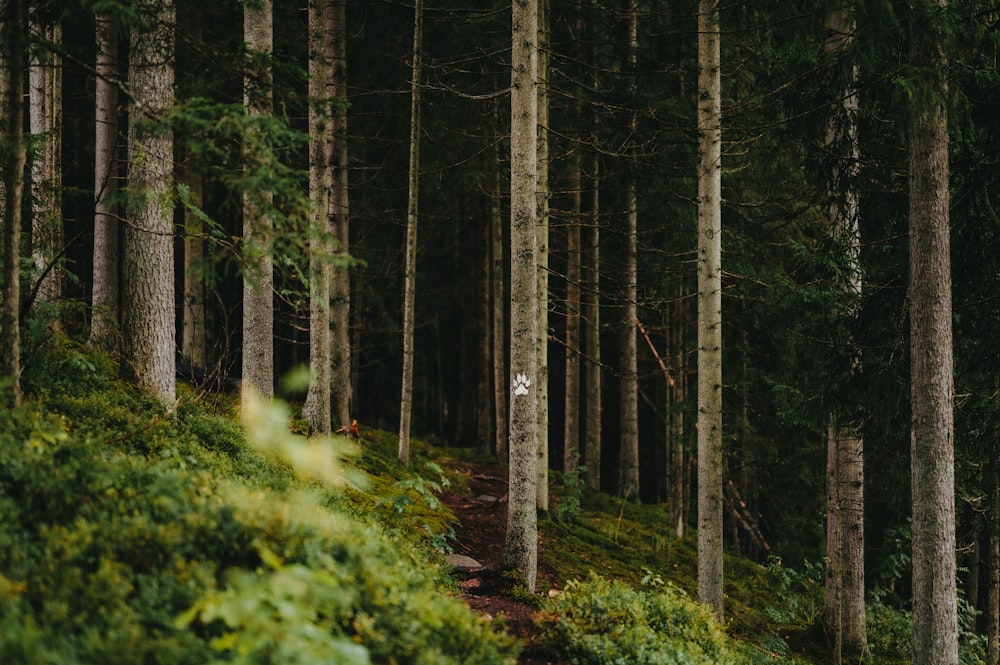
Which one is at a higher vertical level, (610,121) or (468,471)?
(610,121)

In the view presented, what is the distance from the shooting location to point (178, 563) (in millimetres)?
4352

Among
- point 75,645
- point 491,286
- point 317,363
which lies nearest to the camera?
point 75,645

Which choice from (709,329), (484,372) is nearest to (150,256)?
(709,329)

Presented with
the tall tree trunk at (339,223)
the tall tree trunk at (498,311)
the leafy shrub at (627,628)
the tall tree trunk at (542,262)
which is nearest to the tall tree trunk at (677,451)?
the tall tree trunk at (542,262)

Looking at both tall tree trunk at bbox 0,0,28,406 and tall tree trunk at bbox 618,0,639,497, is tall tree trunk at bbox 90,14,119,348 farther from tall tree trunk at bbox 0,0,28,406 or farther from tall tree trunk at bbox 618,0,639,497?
tall tree trunk at bbox 618,0,639,497

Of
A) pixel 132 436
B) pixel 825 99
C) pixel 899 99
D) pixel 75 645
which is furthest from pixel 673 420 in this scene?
pixel 75 645

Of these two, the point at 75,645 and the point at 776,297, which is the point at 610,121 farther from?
the point at 75,645

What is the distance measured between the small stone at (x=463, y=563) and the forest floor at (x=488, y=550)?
0.08 meters

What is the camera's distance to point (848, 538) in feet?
35.0

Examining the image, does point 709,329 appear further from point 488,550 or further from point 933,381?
point 488,550

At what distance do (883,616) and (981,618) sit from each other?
39.7 feet

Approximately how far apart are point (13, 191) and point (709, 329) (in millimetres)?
8133

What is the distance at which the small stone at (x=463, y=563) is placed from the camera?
27.7 feet

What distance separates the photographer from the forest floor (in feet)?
21.7
